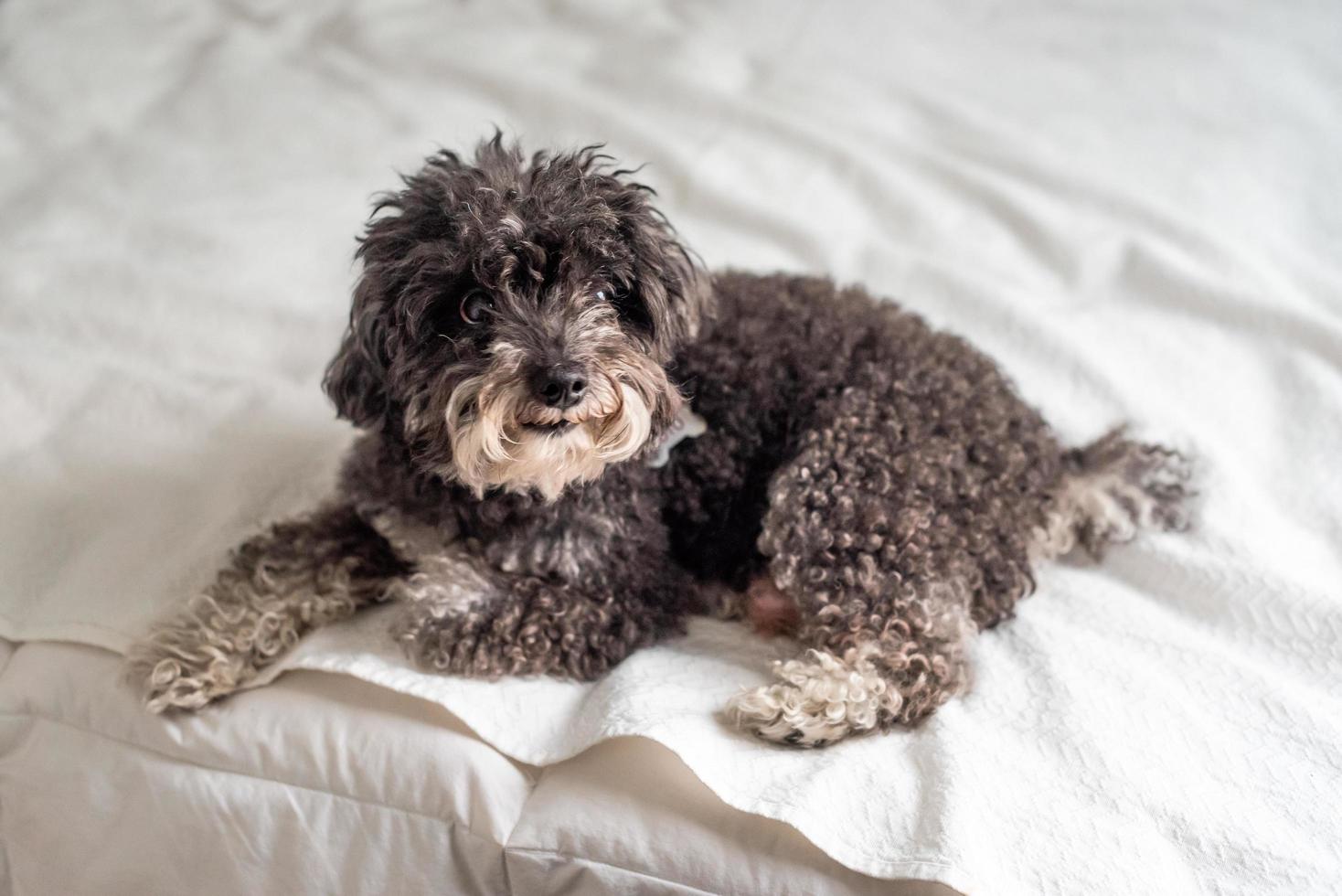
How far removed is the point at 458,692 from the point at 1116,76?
3488 millimetres

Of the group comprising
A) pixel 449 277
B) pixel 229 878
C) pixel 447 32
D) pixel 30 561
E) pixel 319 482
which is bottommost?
pixel 229 878

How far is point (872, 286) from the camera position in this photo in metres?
3.65

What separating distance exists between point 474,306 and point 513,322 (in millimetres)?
90

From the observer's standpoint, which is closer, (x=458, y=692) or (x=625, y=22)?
(x=458, y=692)

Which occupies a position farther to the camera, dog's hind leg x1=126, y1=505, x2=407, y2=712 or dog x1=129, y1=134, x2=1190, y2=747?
dog's hind leg x1=126, y1=505, x2=407, y2=712

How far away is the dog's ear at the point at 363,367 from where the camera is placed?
7.65 ft

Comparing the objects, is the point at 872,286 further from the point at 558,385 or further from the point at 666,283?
the point at 558,385

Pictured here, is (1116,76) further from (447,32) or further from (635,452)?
(635,452)

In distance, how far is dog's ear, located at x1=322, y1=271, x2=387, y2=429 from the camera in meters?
2.33

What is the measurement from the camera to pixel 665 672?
8.09 ft

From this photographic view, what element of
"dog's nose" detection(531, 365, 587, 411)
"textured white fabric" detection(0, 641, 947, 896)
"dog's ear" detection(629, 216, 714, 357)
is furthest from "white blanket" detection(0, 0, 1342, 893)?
"dog's ear" detection(629, 216, 714, 357)

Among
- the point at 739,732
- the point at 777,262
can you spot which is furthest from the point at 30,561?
the point at 777,262

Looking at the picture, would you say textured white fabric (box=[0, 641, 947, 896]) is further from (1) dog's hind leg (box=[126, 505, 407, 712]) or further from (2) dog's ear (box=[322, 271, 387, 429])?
(2) dog's ear (box=[322, 271, 387, 429])

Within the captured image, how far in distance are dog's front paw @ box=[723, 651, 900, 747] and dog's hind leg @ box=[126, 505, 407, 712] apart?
93 cm
